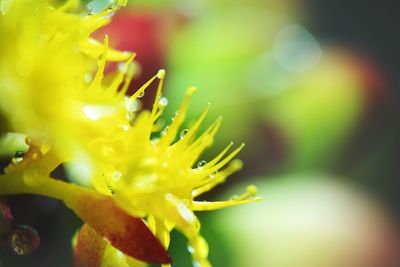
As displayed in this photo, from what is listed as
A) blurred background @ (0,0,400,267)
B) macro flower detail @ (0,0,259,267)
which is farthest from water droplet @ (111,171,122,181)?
blurred background @ (0,0,400,267)

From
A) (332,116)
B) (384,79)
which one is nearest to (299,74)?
(332,116)

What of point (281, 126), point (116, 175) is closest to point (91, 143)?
point (116, 175)

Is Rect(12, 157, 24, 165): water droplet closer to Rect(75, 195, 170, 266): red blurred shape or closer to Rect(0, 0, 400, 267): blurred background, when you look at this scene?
Rect(75, 195, 170, 266): red blurred shape

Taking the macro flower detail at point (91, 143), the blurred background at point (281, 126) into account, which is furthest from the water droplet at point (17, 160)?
the blurred background at point (281, 126)

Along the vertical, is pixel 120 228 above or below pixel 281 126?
above

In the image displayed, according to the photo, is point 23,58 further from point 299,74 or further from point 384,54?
point 384,54

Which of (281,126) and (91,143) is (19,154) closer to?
(91,143)
